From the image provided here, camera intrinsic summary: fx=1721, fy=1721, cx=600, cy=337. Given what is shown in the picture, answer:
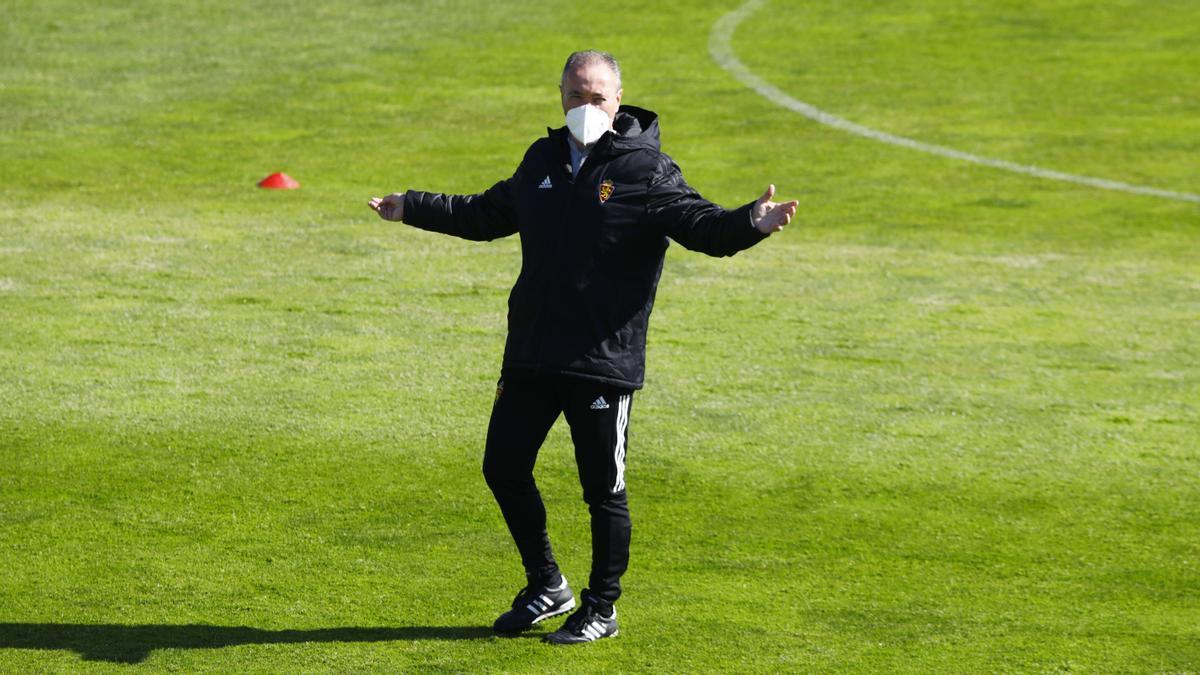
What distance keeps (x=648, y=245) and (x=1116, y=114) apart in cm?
1443

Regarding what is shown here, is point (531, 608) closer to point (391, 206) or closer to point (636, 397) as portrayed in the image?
point (391, 206)

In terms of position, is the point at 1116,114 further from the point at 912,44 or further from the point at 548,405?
the point at 548,405

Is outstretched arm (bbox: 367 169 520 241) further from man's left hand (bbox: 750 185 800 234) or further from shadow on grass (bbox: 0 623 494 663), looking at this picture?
shadow on grass (bbox: 0 623 494 663)

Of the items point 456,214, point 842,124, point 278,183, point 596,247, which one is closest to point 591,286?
point 596,247

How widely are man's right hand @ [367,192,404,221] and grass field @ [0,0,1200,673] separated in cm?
145

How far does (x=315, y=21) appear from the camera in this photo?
2214 centimetres

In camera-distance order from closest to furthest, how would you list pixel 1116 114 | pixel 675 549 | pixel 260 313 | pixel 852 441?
pixel 675 549 < pixel 852 441 < pixel 260 313 < pixel 1116 114

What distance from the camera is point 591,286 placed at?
19.1 ft

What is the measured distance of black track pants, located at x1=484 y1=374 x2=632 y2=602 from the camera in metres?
5.92

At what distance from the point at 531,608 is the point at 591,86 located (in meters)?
1.88

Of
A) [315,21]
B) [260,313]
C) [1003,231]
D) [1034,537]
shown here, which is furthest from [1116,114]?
[1034,537]

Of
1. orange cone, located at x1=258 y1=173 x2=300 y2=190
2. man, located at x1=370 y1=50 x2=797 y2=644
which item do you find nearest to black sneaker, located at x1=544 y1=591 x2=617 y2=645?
man, located at x1=370 y1=50 x2=797 y2=644

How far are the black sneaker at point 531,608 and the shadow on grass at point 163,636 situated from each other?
0.08 meters

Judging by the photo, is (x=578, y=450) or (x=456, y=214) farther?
(x=456, y=214)
